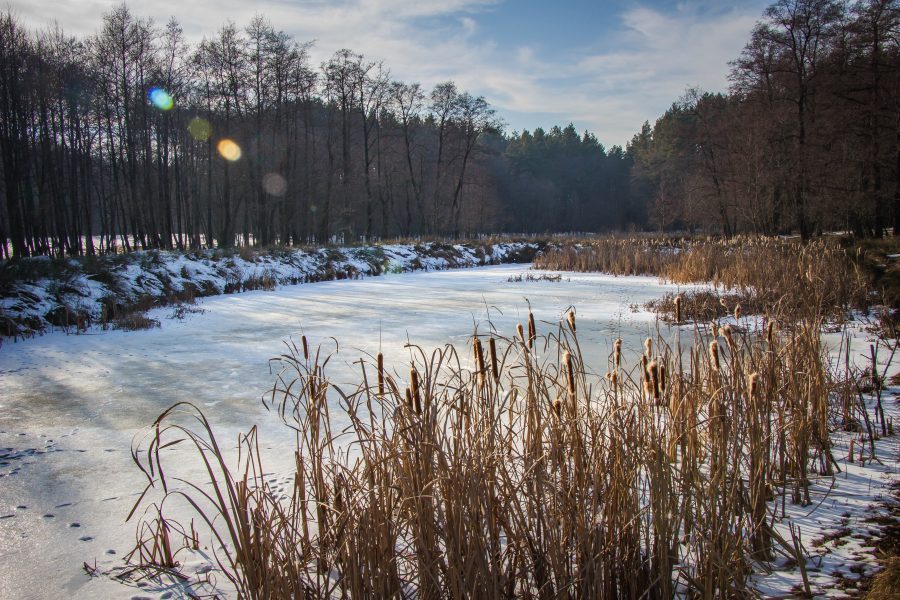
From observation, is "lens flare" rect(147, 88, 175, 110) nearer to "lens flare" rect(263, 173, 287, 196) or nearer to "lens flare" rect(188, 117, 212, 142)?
"lens flare" rect(188, 117, 212, 142)

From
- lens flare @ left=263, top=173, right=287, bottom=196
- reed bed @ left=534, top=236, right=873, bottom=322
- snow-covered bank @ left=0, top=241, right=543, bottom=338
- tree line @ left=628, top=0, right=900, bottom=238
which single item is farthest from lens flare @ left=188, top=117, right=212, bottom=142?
tree line @ left=628, top=0, right=900, bottom=238

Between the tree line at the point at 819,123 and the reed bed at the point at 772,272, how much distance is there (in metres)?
5.31

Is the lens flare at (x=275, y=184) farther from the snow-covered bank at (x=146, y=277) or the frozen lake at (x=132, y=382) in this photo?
the frozen lake at (x=132, y=382)

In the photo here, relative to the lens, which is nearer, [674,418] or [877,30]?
[674,418]

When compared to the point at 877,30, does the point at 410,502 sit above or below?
below

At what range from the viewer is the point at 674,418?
2309 millimetres

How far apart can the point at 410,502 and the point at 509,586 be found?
16.5 inches

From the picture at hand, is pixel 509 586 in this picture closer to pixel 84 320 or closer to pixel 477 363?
pixel 477 363

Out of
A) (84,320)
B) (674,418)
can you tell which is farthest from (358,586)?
(84,320)

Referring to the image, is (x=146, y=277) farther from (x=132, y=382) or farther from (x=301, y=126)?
(x=301, y=126)

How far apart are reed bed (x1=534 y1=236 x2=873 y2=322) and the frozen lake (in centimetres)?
112

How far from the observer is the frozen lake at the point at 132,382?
223cm

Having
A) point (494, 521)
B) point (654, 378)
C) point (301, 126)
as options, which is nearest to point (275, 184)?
point (301, 126)

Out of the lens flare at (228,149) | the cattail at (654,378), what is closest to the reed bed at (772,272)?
the cattail at (654,378)
